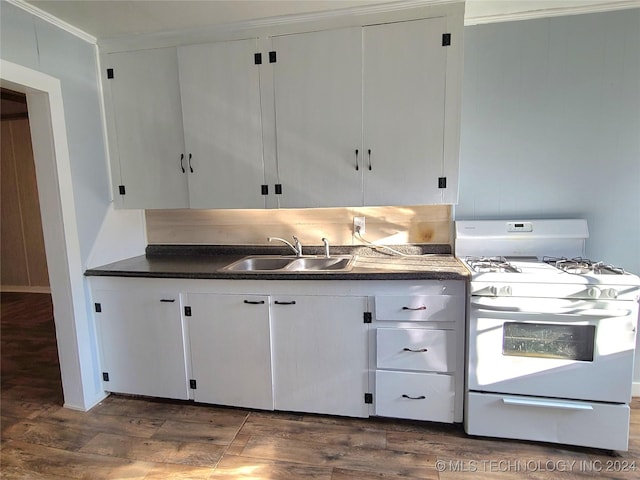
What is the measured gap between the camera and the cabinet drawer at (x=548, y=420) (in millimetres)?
1671

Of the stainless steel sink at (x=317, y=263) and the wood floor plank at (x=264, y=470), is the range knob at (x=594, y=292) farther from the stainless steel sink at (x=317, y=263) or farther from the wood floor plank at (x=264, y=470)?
the wood floor plank at (x=264, y=470)

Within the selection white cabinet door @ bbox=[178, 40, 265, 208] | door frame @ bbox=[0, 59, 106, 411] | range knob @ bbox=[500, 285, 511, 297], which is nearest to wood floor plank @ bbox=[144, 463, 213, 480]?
door frame @ bbox=[0, 59, 106, 411]

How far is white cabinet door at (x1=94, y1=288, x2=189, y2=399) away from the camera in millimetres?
2082

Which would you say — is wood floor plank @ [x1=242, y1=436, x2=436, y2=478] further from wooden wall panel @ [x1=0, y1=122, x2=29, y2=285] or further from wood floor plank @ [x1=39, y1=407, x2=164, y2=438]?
wooden wall panel @ [x1=0, y1=122, x2=29, y2=285]

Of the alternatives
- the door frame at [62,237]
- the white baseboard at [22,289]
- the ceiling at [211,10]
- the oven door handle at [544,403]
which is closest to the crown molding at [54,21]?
the ceiling at [211,10]

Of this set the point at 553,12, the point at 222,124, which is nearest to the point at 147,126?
the point at 222,124

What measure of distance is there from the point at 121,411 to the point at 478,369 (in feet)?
6.98

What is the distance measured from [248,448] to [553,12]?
297 cm

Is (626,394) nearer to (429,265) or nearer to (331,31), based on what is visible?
(429,265)

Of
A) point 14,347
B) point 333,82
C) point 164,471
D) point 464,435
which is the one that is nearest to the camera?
point 164,471

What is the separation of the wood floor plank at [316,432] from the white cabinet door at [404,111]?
1.30 meters

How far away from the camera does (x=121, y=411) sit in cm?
214

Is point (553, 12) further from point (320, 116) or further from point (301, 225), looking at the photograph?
point (301, 225)

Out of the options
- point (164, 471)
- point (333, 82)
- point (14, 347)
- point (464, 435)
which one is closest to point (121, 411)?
point (164, 471)
